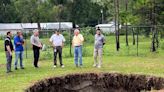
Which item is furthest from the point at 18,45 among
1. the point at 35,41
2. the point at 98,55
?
the point at 98,55

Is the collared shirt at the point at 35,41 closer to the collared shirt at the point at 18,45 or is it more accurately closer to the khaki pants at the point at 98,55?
the collared shirt at the point at 18,45

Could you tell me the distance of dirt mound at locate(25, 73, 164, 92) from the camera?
619 inches

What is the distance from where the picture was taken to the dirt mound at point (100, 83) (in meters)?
15.7

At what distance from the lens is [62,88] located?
16.2 metres

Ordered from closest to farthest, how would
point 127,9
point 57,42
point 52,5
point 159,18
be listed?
point 57,42 → point 159,18 → point 127,9 → point 52,5

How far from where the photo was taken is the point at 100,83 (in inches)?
651

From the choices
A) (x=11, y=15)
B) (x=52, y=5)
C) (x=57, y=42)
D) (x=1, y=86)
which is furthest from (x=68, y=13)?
(x=1, y=86)

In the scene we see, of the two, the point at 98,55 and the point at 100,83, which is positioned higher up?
the point at 98,55

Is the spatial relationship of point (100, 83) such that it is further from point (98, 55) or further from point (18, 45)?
point (18, 45)

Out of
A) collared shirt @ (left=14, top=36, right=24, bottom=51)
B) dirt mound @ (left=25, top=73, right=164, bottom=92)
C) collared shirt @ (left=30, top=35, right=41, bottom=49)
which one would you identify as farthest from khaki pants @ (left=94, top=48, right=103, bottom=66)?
dirt mound @ (left=25, top=73, right=164, bottom=92)

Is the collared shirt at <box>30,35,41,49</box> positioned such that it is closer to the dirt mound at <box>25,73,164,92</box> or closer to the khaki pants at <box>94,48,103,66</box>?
the khaki pants at <box>94,48,103,66</box>

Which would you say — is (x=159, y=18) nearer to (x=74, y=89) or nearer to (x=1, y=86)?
(x=74, y=89)

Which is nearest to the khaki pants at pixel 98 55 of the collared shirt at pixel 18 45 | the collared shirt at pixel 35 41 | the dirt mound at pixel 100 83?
the collared shirt at pixel 35 41

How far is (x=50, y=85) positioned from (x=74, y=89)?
4.23 feet
